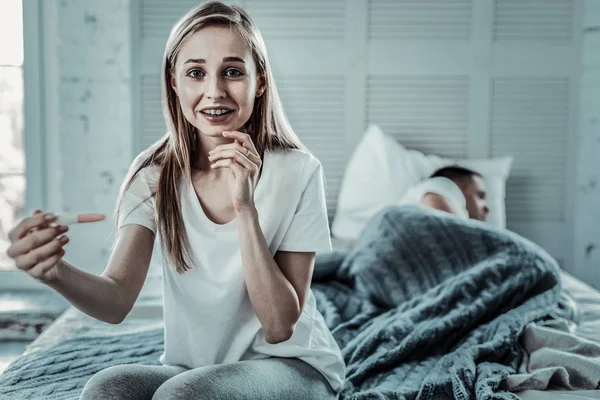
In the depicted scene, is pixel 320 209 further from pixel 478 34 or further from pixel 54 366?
pixel 478 34

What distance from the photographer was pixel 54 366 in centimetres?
156

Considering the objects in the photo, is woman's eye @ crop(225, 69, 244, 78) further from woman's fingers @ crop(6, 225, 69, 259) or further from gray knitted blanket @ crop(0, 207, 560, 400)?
gray knitted blanket @ crop(0, 207, 560, 400)

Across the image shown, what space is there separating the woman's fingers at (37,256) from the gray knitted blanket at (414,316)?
1.85ft

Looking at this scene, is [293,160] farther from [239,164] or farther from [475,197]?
[475,197]

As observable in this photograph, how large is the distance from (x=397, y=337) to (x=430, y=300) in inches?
7.7

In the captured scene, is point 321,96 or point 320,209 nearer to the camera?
point 320,209

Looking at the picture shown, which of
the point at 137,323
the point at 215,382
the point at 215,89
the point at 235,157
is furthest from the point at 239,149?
the point at 137,323

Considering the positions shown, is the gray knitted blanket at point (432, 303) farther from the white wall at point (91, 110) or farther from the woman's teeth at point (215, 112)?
the white wall at point (91, 110)

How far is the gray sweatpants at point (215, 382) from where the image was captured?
106 centimetres

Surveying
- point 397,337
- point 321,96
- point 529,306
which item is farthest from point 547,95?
point 397,337

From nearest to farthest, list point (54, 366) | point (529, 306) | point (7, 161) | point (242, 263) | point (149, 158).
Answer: point (242, 263)
point (149, 158)
point (54, 366)
point (529, 306)
point (7, 161)

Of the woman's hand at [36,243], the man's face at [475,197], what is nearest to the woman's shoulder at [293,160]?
the woman's hand at [36,243]

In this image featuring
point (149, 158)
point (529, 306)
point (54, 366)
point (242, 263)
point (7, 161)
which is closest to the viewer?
point (242, 263)

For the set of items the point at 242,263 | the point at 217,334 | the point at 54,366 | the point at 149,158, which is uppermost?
the point at 149,158
